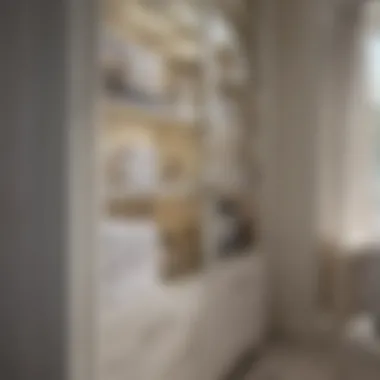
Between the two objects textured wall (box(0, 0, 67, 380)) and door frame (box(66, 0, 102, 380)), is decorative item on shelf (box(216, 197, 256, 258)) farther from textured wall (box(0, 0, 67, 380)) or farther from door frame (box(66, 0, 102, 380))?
textured wall (box(0, 0, 67, 380))

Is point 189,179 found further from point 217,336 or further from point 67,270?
point 67,270

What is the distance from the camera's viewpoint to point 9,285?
1842 millimetres

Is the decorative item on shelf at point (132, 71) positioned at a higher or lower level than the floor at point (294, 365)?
higher

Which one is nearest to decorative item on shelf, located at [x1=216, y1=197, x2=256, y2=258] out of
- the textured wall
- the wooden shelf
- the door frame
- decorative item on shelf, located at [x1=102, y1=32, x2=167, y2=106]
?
the wooden shelf

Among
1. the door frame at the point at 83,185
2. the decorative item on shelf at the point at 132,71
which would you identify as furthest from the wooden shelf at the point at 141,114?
the door frame at the point at 83,185

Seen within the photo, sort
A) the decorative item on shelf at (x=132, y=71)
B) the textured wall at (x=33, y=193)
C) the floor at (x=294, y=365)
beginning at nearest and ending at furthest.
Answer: the textured wall at (x=33, y=193) < the decorative item on shelf at (x=132, y=71) < the floor at (x=294, y=365)

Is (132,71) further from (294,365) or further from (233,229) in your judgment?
(294,365)

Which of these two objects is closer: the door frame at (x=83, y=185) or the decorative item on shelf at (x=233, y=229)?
the door frame at (x=83, y=185)

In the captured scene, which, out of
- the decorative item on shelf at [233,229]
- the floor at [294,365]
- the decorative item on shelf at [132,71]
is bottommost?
the floor at [294,365]

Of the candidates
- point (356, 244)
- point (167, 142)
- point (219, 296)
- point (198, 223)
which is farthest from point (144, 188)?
point (356, 244)

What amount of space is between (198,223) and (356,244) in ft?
3.32

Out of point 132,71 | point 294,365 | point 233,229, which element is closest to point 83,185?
point 132,71

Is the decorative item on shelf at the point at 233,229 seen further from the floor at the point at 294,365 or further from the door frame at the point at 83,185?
the door frame at the point at 83,185

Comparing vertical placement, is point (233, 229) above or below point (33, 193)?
below
